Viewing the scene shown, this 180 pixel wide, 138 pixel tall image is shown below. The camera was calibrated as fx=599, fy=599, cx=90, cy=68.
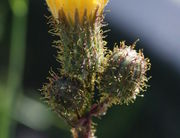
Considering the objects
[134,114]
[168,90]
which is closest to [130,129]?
[134,114]

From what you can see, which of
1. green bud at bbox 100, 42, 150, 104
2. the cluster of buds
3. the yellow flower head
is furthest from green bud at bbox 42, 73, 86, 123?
the yellow flower head

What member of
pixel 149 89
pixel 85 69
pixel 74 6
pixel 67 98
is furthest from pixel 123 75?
pixel 149 89

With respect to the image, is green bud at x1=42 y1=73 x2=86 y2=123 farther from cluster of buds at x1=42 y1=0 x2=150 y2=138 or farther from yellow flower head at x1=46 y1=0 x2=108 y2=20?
yellow flower head at x1=46 y1=0 x2=108 y2=20

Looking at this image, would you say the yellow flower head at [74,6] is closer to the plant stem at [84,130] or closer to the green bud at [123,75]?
the green bud at [123,75]

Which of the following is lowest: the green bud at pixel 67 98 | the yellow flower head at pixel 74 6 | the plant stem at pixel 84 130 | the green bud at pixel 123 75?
the plant stem at pixel 84 130

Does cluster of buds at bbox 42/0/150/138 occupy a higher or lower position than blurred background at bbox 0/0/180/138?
lower

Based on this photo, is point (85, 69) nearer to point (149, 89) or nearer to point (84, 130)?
point (84, 130)

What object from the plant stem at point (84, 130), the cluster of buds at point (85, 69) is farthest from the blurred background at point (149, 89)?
the plant stem at point (84, 130)

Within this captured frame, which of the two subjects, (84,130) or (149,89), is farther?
(149,89)

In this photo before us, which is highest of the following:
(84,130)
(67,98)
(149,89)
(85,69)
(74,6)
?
(149,89)
